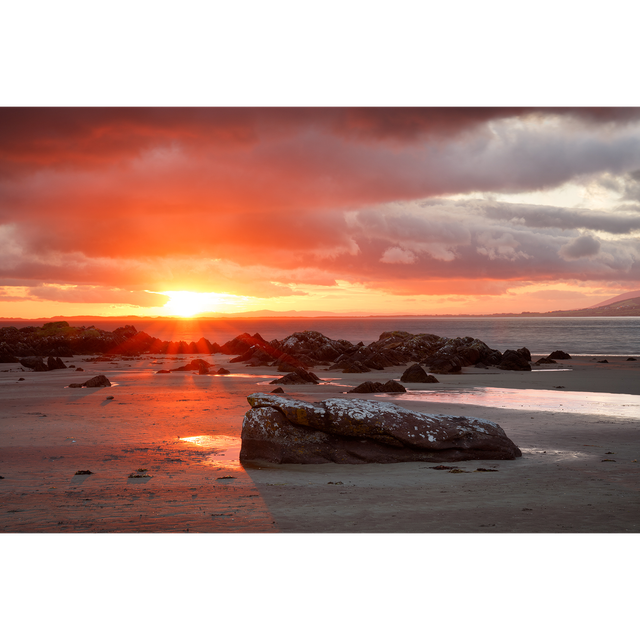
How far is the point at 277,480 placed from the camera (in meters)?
7.86

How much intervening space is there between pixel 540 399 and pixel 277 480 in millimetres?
12844

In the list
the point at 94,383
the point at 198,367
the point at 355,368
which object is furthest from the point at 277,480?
the point at 198,367

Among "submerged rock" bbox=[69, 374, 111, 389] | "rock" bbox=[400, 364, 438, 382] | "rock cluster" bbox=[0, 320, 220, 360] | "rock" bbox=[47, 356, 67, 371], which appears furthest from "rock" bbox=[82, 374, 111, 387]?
"rock cluster" bbox=[0, 320, 220, 360]

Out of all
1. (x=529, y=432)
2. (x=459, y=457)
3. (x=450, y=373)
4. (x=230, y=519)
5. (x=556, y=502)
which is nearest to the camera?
(x=230, y=519)

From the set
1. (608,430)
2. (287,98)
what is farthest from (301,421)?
(608,430)

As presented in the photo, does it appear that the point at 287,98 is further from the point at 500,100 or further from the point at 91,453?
the point at 91,453

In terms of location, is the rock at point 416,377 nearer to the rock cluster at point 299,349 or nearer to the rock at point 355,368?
the rock cluster at point 299,349

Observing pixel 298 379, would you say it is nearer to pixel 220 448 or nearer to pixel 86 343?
pixel 220 448

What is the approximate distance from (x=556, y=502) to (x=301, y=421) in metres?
4.47

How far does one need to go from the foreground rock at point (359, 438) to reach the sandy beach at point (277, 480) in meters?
0.34

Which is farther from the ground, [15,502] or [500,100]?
[500,100]

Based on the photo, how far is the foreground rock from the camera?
9.20m

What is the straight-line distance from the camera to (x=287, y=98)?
6.00 m

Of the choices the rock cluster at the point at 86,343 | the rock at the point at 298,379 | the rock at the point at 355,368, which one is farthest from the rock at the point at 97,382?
the rock cluster at the point at 86,343
